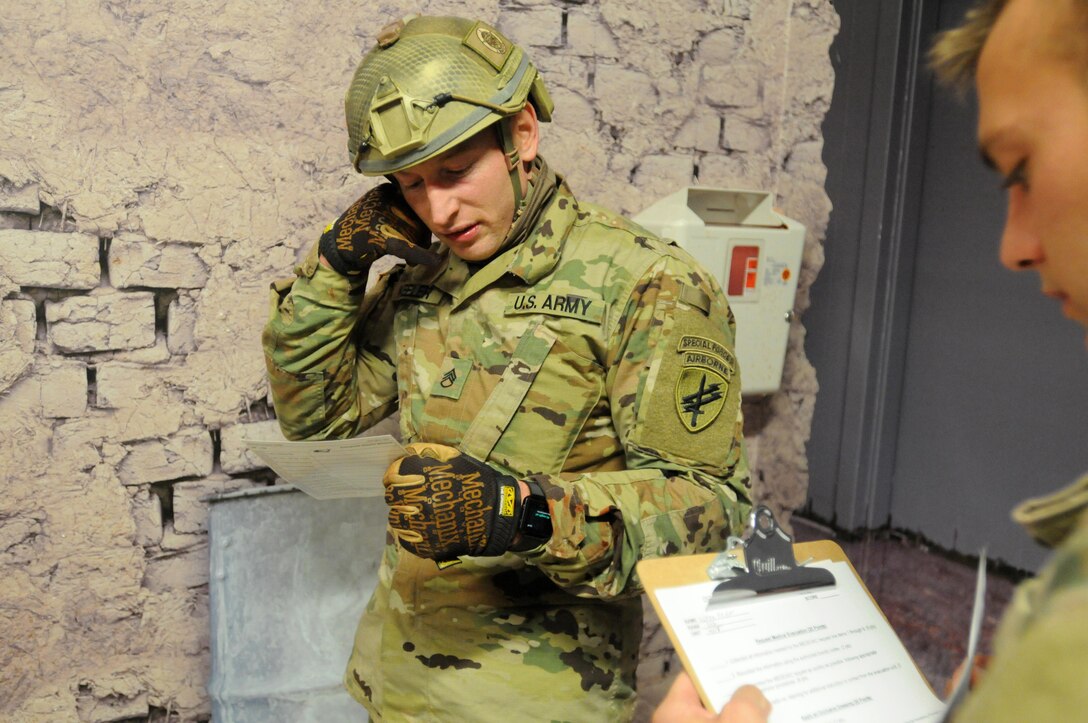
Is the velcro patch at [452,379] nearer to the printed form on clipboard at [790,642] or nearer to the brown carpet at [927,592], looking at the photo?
the printed form on clipboard at [790,642]

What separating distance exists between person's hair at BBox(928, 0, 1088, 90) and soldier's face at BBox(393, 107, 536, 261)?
0.71 metres

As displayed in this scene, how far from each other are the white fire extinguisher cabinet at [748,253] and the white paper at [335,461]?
1.07 metres

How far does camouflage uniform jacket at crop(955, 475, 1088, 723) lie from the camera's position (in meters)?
0.34

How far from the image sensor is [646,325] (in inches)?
49.6

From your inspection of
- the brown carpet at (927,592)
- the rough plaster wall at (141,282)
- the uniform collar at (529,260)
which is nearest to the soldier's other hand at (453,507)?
the uniform collar at (529,260)

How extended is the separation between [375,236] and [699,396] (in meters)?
0.56

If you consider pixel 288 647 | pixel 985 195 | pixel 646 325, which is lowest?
pixel 288 647

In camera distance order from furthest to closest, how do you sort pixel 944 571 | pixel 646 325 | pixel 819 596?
pixel 944 571, pixel 646 325, pixel 819 596

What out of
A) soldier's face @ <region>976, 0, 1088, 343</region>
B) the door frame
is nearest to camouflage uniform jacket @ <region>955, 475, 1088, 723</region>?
soldier's face @ <region>976, 0, 1088, 343</region>

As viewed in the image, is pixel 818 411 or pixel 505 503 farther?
pixel 818 411

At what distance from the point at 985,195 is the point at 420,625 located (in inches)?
62.4

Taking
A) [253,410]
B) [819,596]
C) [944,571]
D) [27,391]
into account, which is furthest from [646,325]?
[944,571]

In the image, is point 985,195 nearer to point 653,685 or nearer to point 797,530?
point 797,530

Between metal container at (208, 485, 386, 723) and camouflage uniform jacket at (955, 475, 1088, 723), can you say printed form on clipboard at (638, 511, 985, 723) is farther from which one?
metal container at (208, 485, 386, 723)
